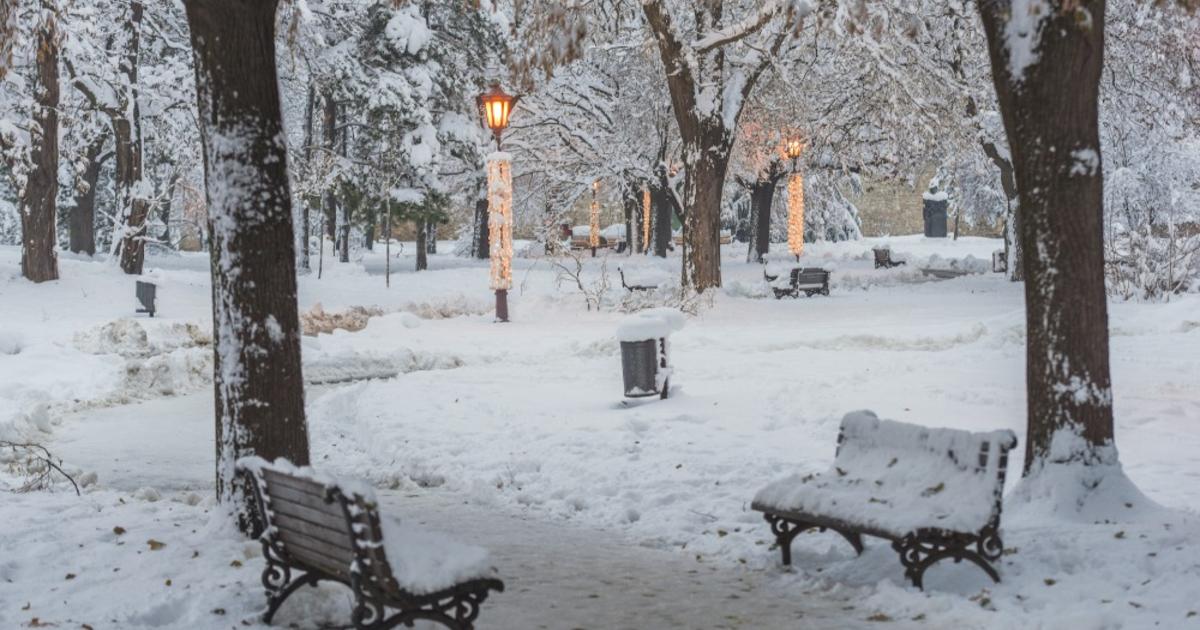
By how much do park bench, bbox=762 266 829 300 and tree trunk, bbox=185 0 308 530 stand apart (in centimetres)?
2326

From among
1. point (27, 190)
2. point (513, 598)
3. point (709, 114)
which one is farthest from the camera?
point (27, 190)

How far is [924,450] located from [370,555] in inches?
139

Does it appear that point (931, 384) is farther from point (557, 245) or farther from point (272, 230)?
point (557, 245)

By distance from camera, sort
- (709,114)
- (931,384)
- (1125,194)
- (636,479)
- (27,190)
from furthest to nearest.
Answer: (1125,194) < (27,190) < (709,114) < (931,384) < (636,479)

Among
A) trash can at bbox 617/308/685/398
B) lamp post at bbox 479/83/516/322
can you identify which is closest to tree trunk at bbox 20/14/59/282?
lamp post at bbox 479/83/516/322

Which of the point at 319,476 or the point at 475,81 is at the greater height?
the point at 475,81

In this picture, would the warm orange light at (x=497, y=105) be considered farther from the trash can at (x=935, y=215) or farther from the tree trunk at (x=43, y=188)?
the trash can at (x=935, y=215)

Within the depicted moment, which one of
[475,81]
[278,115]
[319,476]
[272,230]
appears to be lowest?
[319,476]

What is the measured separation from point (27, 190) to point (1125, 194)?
120 feet

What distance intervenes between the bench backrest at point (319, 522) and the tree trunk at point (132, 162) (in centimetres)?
2369

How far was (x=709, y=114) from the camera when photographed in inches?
942

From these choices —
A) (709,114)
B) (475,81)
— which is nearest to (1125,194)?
(475,81)

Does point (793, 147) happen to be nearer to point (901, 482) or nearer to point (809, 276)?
point (809, 276)

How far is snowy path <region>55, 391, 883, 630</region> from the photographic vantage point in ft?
21.3
